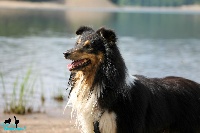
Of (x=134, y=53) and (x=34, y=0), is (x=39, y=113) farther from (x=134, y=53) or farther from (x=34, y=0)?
(x=34, y=0)

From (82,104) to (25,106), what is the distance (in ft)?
17.1

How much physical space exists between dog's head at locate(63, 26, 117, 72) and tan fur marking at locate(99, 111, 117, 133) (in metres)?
0.62

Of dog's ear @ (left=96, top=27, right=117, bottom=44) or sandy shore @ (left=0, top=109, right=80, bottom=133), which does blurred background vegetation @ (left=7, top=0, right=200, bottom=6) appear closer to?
sandy shore @ (left=0, top=109, right=80, bottom=133)

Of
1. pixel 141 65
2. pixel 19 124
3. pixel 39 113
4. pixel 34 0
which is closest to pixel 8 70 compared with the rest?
pixel 141 65

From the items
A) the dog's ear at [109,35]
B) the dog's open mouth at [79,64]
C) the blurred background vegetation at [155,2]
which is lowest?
the blurred background vegetation at [155,2]

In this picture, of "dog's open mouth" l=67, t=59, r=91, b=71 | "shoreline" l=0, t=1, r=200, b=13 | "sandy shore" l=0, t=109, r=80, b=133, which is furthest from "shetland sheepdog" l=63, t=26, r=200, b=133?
"shoreline" l=0, t=1, r=200, b=13

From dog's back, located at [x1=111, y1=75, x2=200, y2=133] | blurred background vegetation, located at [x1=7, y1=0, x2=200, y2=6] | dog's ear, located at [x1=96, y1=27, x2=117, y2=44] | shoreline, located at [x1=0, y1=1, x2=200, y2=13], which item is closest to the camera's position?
dog's ear, located at [x1=96, y1=27, x2=117, y2=44]

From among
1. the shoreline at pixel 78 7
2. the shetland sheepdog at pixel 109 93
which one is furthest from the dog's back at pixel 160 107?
the shoreline at pixel 78 7

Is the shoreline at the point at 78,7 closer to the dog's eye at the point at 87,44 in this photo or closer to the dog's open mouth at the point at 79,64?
the dog's eye at the point at 87,44

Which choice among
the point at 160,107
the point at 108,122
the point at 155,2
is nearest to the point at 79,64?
the point at 108,122

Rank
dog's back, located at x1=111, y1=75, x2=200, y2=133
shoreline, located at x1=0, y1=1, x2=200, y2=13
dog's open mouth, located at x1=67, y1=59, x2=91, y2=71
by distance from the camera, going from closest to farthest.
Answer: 1. dog's open mouth, located at x1=67, y1=59, x2=91, y2=71
2. dog's back, located at x1=111, y1=75, x2=200, y2=133
3. shoreline, located at x1=0, y1=1, x2=200, y2=13

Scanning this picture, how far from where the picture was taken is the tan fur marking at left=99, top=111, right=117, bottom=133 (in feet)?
18.7

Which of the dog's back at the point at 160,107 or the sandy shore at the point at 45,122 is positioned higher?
the dog's back at the point at 160,107

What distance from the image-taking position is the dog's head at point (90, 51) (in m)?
5.55
